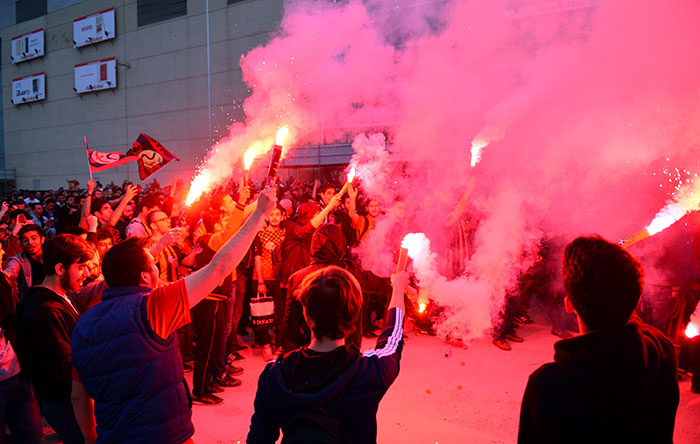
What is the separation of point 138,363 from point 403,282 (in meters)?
1.33

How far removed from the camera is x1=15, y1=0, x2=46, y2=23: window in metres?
24.6

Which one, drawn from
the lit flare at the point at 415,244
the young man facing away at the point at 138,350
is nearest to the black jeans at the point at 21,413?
the young man facing away at the point at 138,350

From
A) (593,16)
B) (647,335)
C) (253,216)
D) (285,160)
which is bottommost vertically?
(647,335)

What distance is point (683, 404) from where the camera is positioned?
4336mm

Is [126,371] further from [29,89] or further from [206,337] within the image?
[29,89]

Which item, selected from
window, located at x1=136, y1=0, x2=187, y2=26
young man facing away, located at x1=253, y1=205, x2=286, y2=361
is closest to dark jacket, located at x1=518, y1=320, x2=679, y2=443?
young man facing away, located at x1=253, y1=205, x2=286, y2=361

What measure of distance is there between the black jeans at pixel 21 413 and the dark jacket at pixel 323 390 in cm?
189

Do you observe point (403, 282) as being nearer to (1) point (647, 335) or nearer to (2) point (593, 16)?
(1) point (647, 335)

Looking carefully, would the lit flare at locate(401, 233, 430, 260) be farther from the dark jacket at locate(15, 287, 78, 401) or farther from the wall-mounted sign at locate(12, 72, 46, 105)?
the wall-mounted sign at locate(12, 72, 46, 105)

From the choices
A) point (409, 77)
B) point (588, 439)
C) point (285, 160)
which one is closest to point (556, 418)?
point (588, 439)

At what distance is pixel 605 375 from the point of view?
1505 mm

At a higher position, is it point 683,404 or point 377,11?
point 377,11

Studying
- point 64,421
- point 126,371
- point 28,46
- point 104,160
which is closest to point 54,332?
point 64,421

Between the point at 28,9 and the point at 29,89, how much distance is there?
4510 mm
